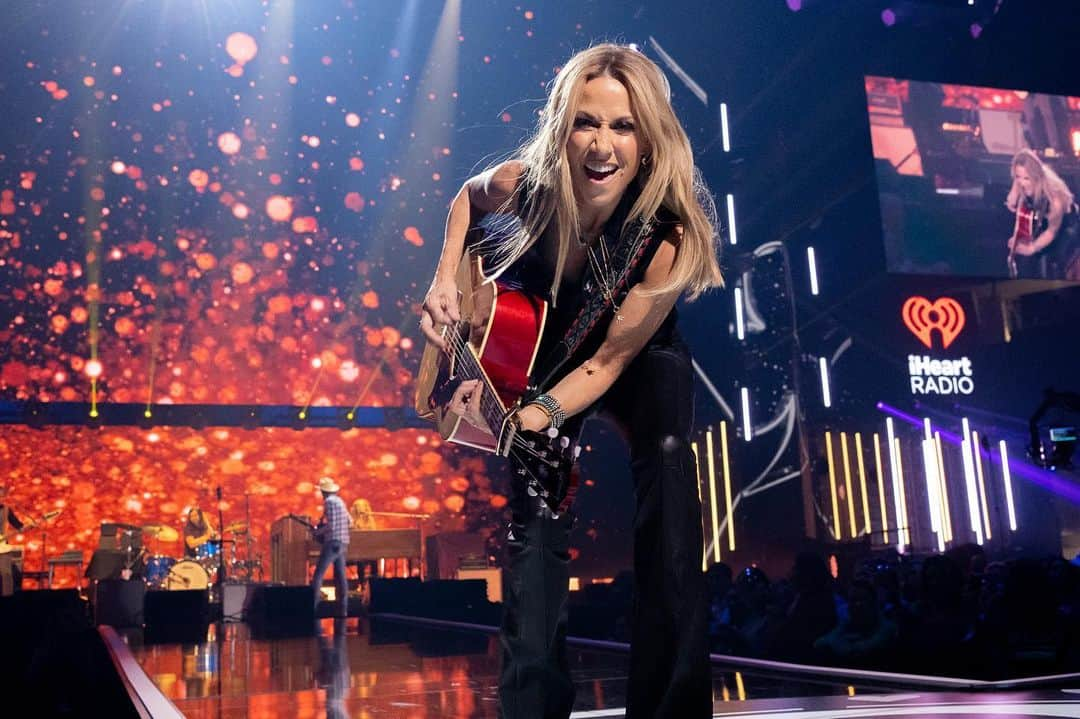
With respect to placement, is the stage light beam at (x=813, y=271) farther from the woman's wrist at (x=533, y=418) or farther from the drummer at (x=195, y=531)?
the woman's wrist at (x=533, y=418)

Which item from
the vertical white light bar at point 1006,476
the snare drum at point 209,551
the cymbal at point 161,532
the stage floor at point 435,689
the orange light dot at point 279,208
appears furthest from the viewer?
the vertical white light bar at point 1006,476

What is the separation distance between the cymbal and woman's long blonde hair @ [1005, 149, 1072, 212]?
11.4 meters

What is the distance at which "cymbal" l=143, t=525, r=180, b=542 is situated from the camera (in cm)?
1036

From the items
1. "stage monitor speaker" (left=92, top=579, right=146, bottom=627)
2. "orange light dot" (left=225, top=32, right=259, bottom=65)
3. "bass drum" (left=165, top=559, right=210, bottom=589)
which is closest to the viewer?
"stage monitor speaker" (left=92, top=579, right=146, bottom=627)

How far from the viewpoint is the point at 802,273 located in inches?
485

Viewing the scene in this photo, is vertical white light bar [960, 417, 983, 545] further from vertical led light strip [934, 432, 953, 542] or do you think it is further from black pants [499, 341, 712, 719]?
black pants [499, 341, 712, 719]

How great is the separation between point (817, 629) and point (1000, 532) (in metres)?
9.42

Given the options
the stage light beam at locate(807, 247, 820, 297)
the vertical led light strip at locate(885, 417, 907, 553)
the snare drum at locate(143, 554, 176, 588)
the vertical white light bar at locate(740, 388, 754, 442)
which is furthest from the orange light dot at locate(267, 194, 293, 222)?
the vertical led light strip at locate(885, 417, 907, 553)

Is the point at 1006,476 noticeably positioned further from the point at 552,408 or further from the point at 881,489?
the point at 552,408

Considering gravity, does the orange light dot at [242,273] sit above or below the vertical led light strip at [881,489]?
above

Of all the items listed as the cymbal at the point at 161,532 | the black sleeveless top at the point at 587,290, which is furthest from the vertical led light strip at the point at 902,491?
the black sleeveless top at the point at 587,290

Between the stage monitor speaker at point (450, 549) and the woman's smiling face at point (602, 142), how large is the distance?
10.3m

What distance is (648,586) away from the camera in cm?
157

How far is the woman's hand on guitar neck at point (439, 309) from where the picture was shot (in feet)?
5.52
